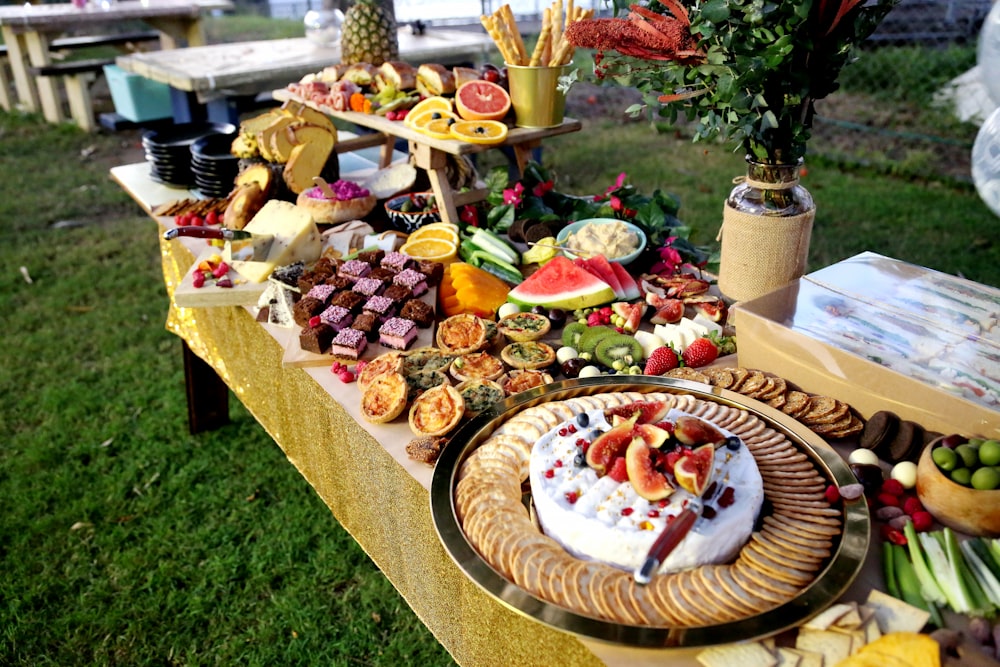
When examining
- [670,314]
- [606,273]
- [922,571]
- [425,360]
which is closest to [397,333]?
[425,360]

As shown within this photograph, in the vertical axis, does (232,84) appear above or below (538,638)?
above

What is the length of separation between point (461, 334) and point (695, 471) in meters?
1.10

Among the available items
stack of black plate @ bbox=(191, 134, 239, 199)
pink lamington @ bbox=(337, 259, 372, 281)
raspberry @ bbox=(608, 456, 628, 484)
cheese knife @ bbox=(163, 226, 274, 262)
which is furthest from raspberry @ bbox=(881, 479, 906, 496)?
stack of black plate @ bbox=(191, 134, 239, 199)

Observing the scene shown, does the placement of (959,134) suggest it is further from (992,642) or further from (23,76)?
(23,76)

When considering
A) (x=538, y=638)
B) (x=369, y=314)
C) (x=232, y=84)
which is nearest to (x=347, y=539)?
(x=369, y=314)

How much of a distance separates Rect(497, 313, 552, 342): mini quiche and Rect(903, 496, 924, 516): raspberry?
45.4 inches

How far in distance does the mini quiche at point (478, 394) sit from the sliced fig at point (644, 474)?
59cm

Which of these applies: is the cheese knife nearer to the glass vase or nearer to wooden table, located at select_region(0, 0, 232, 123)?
the glass vase

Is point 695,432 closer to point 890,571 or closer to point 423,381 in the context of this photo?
point 890,571

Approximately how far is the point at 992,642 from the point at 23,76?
43.0 feet

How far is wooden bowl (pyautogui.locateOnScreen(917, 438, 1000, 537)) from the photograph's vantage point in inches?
63.1

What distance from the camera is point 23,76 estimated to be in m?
11.1

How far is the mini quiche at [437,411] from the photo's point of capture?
203cm

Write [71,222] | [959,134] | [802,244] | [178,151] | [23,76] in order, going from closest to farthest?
1. [802,244]
2. [178,151]
3. [71,222]
4. [959,134]
5. [23,76]
